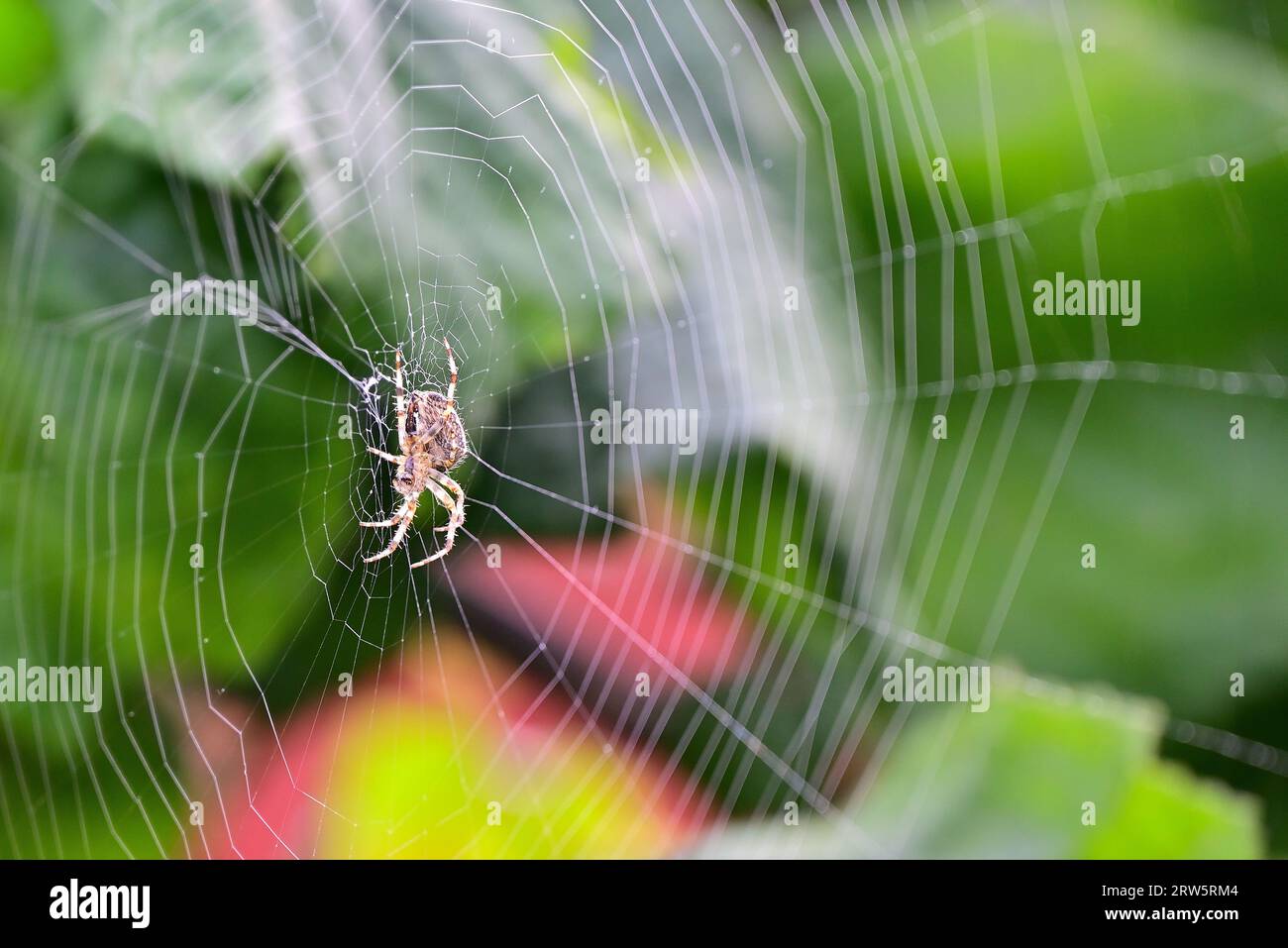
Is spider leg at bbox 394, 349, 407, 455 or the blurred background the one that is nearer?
the blurred background

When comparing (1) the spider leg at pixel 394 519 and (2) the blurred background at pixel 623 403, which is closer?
(2) the blurred background at pixel 623 403

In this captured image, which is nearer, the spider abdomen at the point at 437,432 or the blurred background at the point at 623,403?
the blurred background at the point at 623,403

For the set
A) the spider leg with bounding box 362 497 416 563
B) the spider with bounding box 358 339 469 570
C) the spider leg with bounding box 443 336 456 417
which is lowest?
the spider leg with bounding box 362 497 416 563

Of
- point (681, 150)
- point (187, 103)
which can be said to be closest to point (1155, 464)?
point (681, 150)

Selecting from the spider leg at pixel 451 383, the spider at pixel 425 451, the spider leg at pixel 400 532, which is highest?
the spider leg at pixel 451 383

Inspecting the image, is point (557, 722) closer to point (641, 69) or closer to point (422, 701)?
point (422, 701)

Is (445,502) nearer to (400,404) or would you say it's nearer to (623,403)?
(400,404)

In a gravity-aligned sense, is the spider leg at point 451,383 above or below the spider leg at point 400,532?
above
